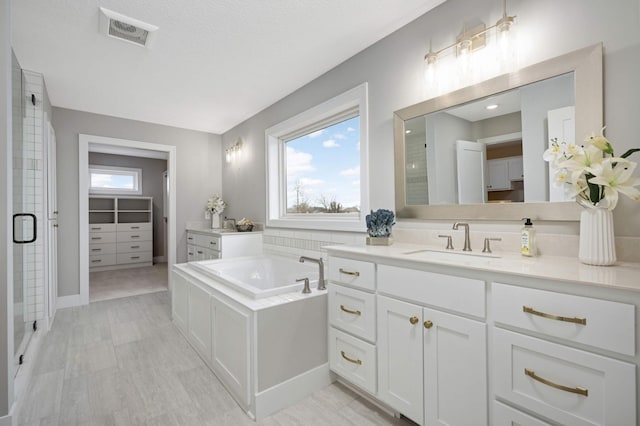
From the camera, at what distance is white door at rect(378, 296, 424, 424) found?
1.44 m

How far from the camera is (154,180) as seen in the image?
6898mm

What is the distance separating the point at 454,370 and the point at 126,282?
5278 millimetres

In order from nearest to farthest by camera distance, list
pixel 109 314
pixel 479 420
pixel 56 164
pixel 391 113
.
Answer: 1. pixel 479 420
2. pixel 391 113
3. pixel 109 314
4. pixel 56 164

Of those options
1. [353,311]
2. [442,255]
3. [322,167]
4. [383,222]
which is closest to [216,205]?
[322,167]

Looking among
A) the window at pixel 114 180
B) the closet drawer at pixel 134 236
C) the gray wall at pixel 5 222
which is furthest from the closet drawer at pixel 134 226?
the gray wall at pixel 5 222

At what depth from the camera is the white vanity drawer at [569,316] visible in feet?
2.89

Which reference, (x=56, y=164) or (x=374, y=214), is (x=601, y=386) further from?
(x=56, y=164)

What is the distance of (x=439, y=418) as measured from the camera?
1352 mm

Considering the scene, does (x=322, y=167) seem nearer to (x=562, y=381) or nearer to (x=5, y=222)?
(x=5, y=222)

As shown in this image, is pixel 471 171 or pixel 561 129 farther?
pixel 471 171

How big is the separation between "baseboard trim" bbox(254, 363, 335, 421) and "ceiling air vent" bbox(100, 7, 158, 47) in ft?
8.24

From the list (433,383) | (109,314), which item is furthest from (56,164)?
(433,383)

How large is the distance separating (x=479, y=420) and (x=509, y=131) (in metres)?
1.37

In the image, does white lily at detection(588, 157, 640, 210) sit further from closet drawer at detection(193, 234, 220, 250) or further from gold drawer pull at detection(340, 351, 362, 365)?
closet drawer at detection(193, 234, 220, 250)
